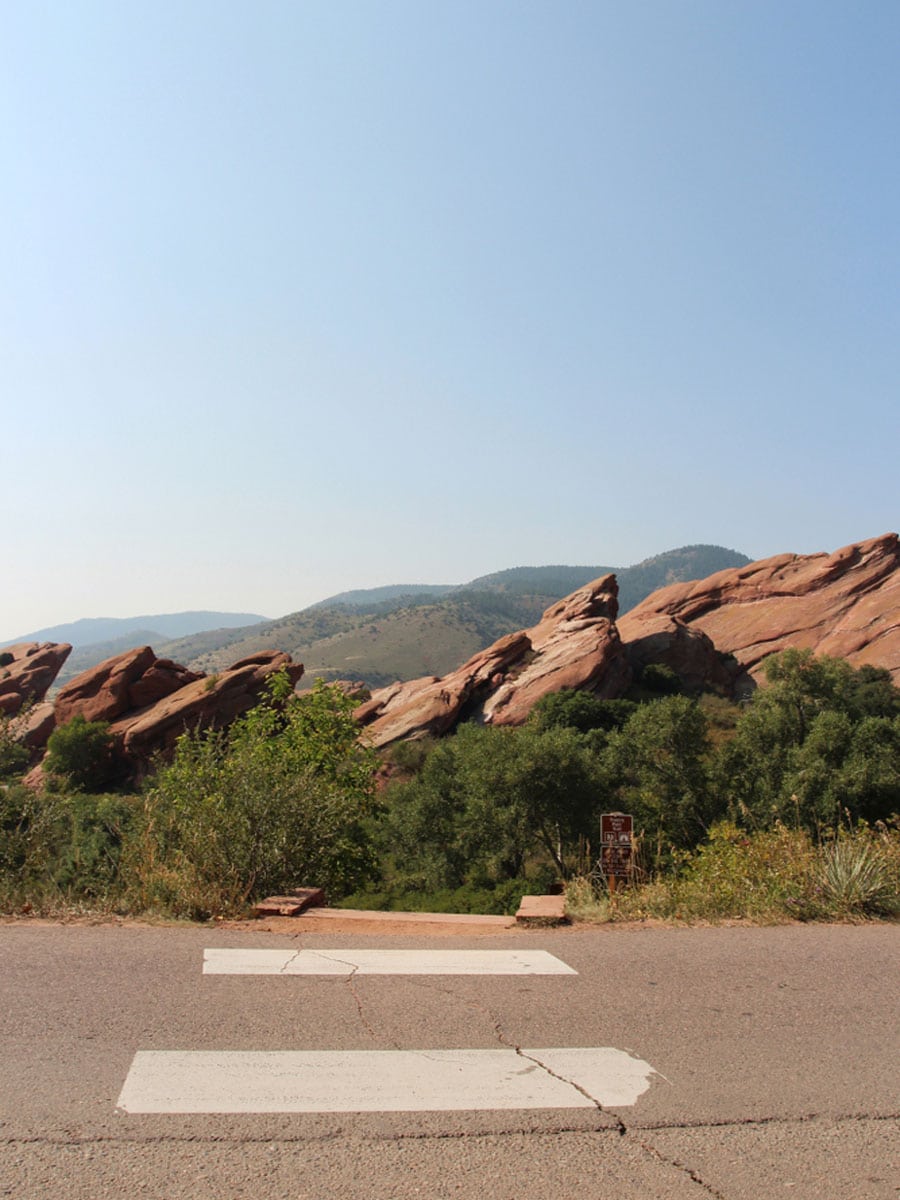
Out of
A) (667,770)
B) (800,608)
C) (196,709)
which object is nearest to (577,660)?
(800,608)

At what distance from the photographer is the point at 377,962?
4961mm

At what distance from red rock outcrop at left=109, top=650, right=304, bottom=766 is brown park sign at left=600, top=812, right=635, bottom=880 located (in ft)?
154

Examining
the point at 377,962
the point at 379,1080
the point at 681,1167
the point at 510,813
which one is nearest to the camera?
the point at 681,1167

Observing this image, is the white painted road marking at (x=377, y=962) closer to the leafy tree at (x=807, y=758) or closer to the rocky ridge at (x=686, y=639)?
the leafy tree at (x=807, y=758)

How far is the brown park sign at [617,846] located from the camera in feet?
24.3

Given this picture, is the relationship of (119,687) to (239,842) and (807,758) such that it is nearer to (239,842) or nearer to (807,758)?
(807,758)

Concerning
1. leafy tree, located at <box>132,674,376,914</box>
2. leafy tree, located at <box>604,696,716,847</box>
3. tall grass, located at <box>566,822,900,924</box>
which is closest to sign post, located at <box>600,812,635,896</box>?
tall grass, located at <box>566,822,900,924</box>

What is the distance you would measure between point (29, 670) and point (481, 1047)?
76.0 metres

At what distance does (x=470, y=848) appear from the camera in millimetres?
33000

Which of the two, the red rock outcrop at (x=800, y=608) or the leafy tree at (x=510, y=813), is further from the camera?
the red rock outcrop at (x=800, y=608)

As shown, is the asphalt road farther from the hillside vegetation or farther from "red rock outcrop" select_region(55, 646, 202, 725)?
"red rock outcrop" select_region(55, 646, 202, 725)

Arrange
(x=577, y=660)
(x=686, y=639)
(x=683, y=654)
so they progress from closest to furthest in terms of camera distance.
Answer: (x=577, y=660) < (x=683, y=654) < (x=686, y=639)

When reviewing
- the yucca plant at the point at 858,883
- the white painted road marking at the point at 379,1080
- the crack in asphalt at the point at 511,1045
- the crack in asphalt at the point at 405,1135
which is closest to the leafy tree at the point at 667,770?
the yucca plant at the point at 858,883

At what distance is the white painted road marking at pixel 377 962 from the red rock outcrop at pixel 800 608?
194 ft
